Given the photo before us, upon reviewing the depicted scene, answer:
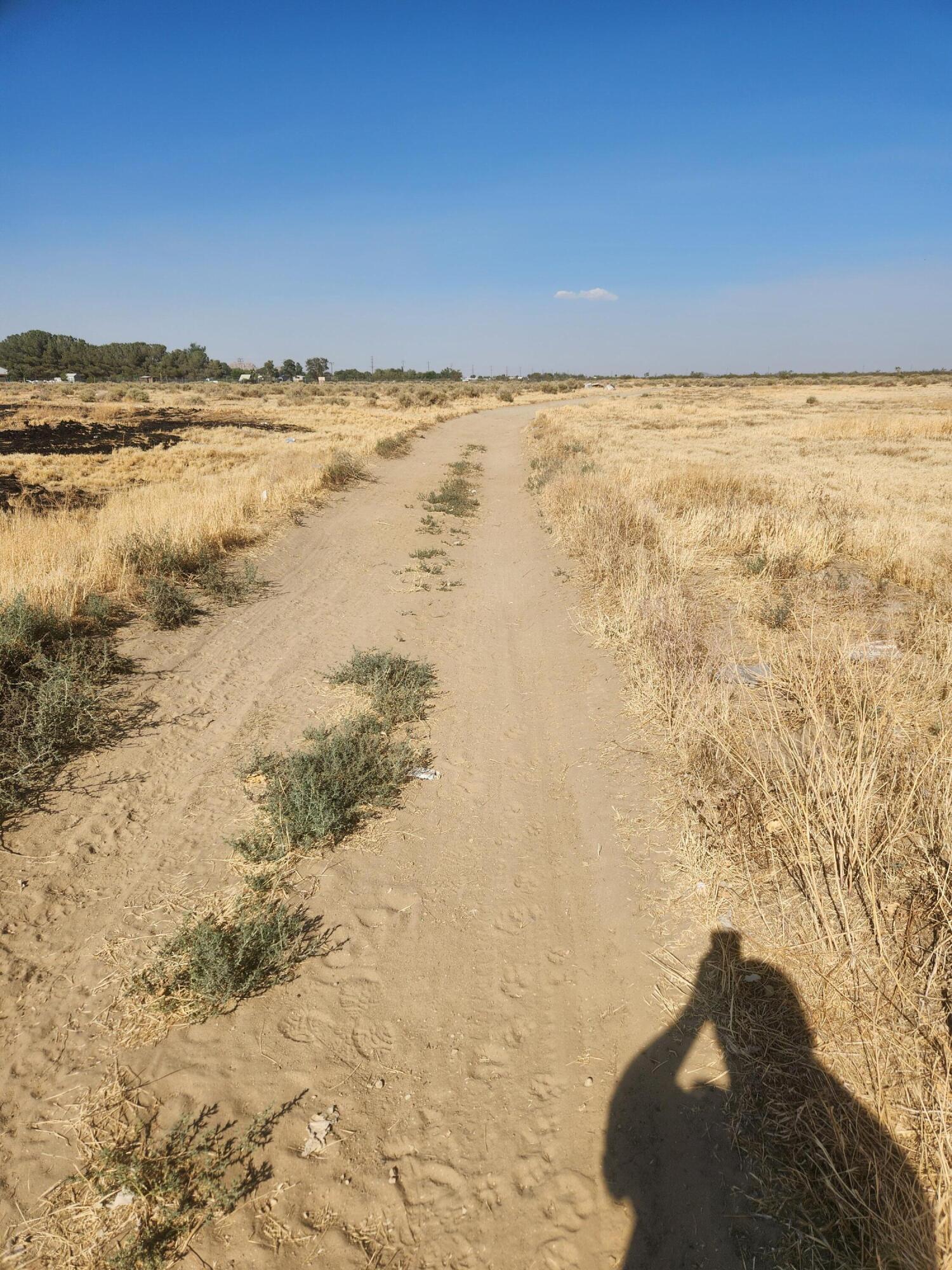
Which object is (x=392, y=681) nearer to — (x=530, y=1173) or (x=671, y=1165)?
(x=530, y=1173)

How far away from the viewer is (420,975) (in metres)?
2.93

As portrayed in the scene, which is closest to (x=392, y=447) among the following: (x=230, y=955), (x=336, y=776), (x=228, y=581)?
(x=228, y=581)

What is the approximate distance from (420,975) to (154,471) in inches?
815

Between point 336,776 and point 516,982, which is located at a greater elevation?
point 336,776

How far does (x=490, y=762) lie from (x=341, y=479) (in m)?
12.4

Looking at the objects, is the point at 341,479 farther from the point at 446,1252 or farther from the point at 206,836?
the point at 446,1252

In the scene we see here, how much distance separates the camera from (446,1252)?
6.63 ft

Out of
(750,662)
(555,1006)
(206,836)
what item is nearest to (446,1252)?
(555,1006)

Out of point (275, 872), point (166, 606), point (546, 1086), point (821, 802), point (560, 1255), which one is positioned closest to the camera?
point (560, 1255)

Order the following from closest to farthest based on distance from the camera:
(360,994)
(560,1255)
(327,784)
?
(560,1255) < (360,994) < (327,784)

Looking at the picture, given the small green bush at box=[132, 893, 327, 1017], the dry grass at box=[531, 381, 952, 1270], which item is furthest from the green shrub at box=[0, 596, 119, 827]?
the dry grass at box=[531, 381, 952, 1270]

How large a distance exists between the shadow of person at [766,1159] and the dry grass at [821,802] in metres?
0.01

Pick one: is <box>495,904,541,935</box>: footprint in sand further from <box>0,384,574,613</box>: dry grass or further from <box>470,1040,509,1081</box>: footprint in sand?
<box>0,384,574,613</box>: dry grass

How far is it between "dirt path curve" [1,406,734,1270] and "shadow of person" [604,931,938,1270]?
0.03 m
